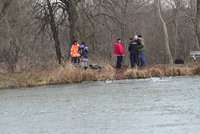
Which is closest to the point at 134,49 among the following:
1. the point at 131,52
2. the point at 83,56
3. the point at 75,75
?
the point at 131,52

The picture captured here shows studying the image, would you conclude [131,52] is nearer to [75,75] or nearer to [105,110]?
[75,75]

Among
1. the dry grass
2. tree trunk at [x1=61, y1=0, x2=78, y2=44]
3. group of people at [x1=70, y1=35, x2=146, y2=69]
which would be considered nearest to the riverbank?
the dry grass

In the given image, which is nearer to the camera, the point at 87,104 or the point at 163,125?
the point at 163,125

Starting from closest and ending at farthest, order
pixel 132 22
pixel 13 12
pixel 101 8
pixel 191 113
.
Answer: pixel 191 113 < pixel 13 12 < pixel 101 8 < pixel 132 22

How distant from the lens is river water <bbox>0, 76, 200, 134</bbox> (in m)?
14.2

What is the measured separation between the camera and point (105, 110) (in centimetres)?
1794

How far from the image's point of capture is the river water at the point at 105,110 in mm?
14180

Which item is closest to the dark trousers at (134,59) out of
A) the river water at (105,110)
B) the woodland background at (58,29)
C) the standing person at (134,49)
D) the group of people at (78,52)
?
the standing person at (134,49)

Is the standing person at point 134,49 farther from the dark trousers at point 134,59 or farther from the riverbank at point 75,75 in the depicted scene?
the riverbank at point 75,75

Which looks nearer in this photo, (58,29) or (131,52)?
(131,52)

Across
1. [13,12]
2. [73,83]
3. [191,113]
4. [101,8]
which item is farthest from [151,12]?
[191,113]

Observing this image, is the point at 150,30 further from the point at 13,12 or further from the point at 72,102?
the point at 72,102

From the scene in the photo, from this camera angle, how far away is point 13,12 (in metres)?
43.2

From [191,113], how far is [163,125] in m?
2.01
